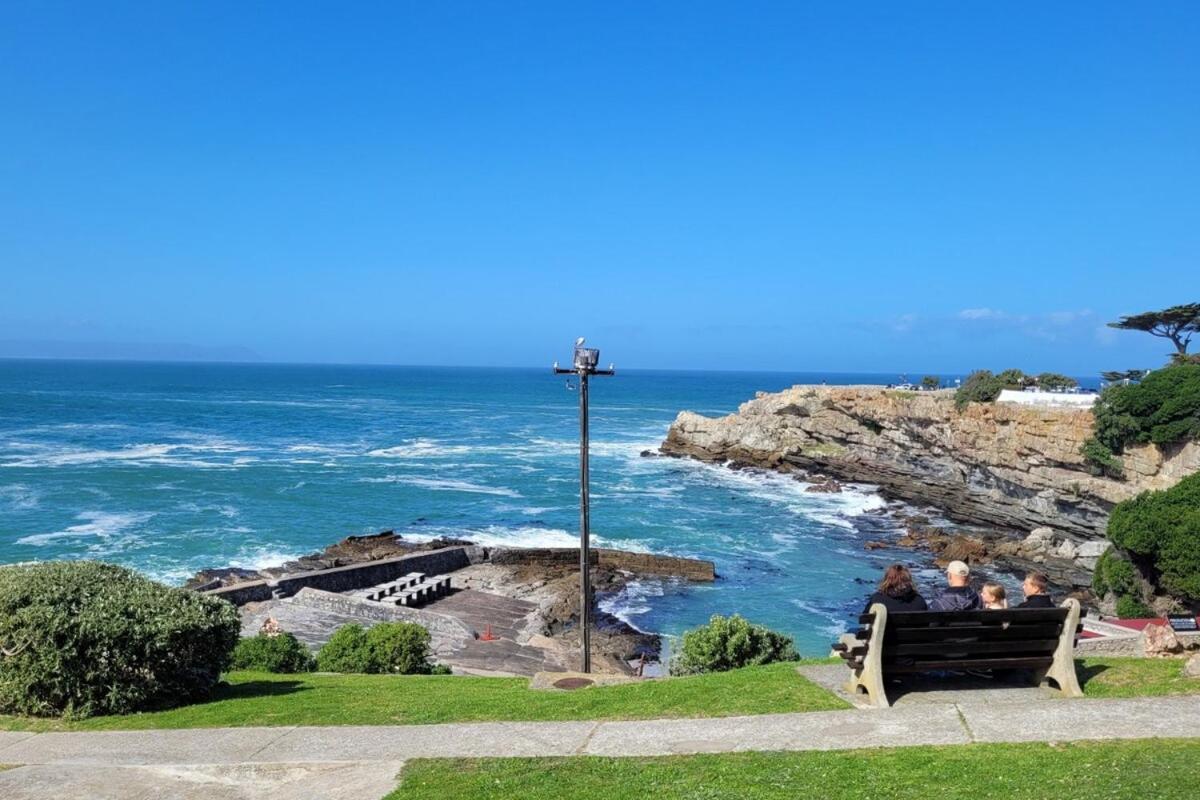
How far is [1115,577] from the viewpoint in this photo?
26938 millimetres

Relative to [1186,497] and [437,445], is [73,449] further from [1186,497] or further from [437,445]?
[1186,497]

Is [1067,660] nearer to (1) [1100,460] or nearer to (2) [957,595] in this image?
(2) [957,595]

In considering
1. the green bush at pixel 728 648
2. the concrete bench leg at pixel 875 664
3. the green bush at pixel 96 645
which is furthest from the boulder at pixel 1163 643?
the green bush at pixel 96 645

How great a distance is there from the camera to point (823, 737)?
699 centimetres

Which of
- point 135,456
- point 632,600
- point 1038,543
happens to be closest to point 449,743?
point 632,600

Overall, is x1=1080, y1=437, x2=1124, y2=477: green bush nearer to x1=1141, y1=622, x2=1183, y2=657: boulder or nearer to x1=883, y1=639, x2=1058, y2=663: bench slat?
x1=1141, y1=622, x2=1183, y2=657: boulder

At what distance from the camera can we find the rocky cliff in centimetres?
4222

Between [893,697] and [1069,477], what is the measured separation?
41304 mm

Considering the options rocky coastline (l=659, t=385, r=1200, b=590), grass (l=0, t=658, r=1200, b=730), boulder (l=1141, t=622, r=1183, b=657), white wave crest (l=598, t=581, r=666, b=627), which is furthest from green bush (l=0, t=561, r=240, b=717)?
rocky coastline (l=659, t=385, r=1200, b=590)

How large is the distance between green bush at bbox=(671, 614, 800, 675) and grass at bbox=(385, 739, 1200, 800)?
26.9 ft

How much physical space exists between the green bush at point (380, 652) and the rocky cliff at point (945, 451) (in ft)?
118

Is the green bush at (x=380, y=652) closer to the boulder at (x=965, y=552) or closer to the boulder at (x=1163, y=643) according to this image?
the boulder at (x=1163, y=643)

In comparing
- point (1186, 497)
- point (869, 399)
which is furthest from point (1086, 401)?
point (1186, 497)

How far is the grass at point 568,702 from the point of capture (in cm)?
794
